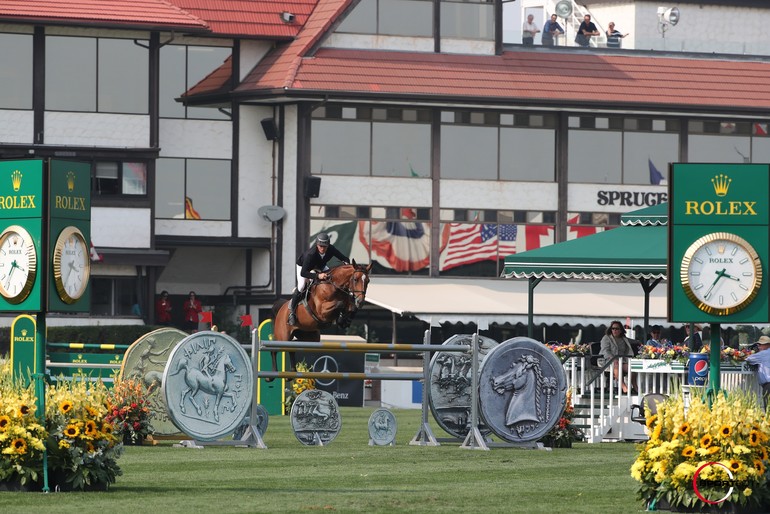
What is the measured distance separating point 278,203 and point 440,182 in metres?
5.05

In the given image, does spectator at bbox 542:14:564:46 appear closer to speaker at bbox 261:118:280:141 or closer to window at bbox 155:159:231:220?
speaker at bbox 261:118:280:141

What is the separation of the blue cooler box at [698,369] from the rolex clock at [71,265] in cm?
1010

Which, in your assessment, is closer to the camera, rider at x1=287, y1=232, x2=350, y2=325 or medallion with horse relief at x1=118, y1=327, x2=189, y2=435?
medallion with horse relief at x1=118, y1=327, x2=189, y2=435

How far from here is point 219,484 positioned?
15.2 metres

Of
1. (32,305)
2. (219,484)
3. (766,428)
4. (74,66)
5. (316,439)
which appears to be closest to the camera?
(766,428)

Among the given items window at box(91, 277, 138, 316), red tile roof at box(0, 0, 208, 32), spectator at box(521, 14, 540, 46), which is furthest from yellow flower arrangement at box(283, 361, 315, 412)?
spectator at box(521, 14, 540, 46)

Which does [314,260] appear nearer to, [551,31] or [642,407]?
[642,407]

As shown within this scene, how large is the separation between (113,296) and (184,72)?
742 cm

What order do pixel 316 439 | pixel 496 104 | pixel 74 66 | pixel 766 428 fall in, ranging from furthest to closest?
pixel 496 104
pixel 74 66
pixel 316 439
pixel 766 428

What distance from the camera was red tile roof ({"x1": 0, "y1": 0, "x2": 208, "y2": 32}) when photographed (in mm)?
47938

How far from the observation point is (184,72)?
172 feet

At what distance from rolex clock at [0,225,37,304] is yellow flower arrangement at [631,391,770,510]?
5.08 metres

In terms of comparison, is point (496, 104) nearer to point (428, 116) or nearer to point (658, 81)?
point (428, 116)

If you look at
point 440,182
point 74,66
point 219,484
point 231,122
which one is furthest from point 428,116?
point 219,484
